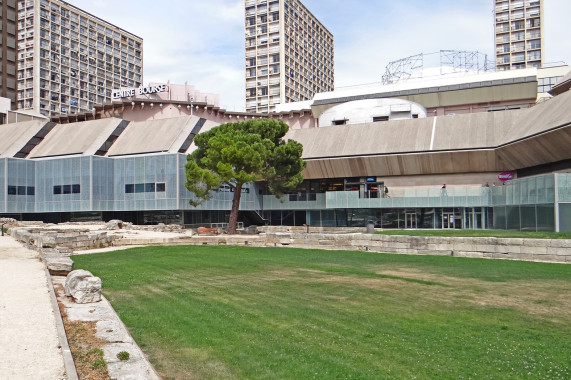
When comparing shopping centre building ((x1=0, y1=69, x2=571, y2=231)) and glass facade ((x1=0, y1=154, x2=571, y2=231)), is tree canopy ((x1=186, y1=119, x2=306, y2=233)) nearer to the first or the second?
glass facade ((x1=0, y1=154, x2=571, y2=231))

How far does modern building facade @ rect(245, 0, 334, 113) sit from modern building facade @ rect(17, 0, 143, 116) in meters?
45.2

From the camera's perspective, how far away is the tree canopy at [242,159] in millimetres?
43856

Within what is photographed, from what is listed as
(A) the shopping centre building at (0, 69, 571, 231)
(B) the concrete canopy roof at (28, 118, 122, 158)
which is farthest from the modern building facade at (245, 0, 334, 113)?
(B) the concrete canopy roof at (28, 118, 122, 158)

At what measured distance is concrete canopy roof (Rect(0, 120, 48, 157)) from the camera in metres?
64.7

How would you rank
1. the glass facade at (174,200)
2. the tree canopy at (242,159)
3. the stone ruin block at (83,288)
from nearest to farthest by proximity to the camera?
the stone ruin block at (83,288), the tree canopy at (242,159), the glass facade at (174,200)

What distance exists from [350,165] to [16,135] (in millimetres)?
47442

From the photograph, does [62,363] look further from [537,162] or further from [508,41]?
[508,41]

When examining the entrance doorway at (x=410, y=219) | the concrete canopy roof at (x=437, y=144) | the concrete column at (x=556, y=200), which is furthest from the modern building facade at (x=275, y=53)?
the concrete column at (x=556, y=200)

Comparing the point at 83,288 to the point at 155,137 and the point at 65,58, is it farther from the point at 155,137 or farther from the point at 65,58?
the point at 65,58

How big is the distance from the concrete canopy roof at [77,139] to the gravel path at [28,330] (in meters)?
47.7

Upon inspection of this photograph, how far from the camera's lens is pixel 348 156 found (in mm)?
56594

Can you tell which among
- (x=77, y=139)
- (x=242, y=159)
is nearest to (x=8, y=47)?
(x=77, y=139)

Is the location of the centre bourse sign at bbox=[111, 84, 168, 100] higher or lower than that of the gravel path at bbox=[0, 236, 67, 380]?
higher

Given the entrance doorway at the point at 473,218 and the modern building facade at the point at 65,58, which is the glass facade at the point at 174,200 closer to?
the entrance doorway at the point at 473,218
